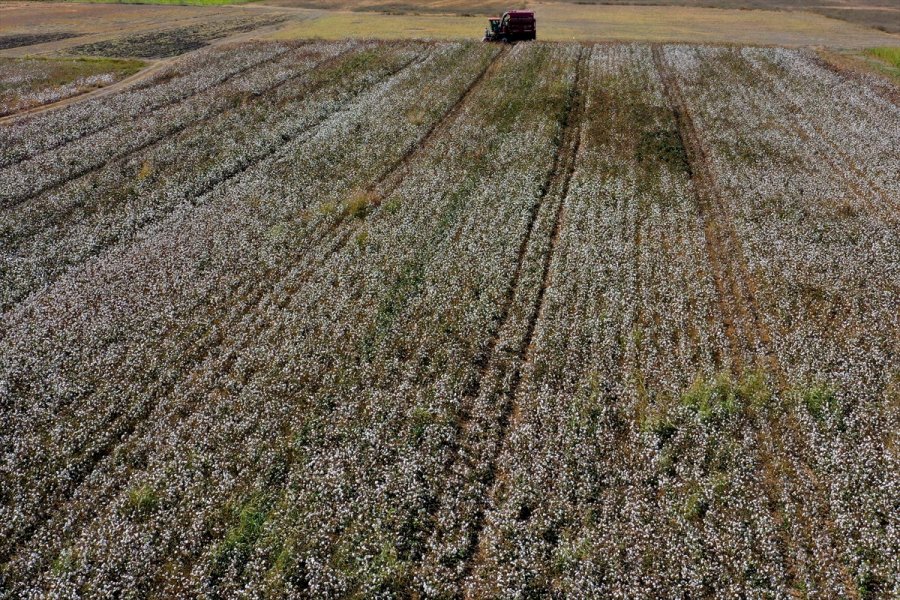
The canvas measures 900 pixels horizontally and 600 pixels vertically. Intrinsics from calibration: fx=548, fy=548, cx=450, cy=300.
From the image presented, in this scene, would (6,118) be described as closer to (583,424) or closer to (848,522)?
(583,424)

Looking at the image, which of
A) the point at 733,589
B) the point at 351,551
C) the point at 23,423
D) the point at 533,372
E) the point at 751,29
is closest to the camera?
the point at 733,589

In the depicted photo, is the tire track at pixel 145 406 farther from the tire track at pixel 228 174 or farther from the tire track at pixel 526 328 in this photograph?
the tire track at pixel 526 328

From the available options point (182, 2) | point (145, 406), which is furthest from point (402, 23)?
point (145, 406)

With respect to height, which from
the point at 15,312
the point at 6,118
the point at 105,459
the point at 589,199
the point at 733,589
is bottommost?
the point at 733,589

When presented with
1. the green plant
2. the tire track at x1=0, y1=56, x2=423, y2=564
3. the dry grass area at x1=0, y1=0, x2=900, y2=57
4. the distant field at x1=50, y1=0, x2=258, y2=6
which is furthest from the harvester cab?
the distant field at x1=50, y1=0, x2=258, y2=6

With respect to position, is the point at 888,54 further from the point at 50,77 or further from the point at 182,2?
the point at 182,2

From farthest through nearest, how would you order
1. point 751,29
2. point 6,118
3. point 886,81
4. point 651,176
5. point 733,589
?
point 751,29, point 886,81, point 6,118, point 651,176, point 733,589

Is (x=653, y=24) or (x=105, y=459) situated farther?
(x=653, y=24)

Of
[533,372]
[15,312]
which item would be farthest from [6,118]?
[533,372]
